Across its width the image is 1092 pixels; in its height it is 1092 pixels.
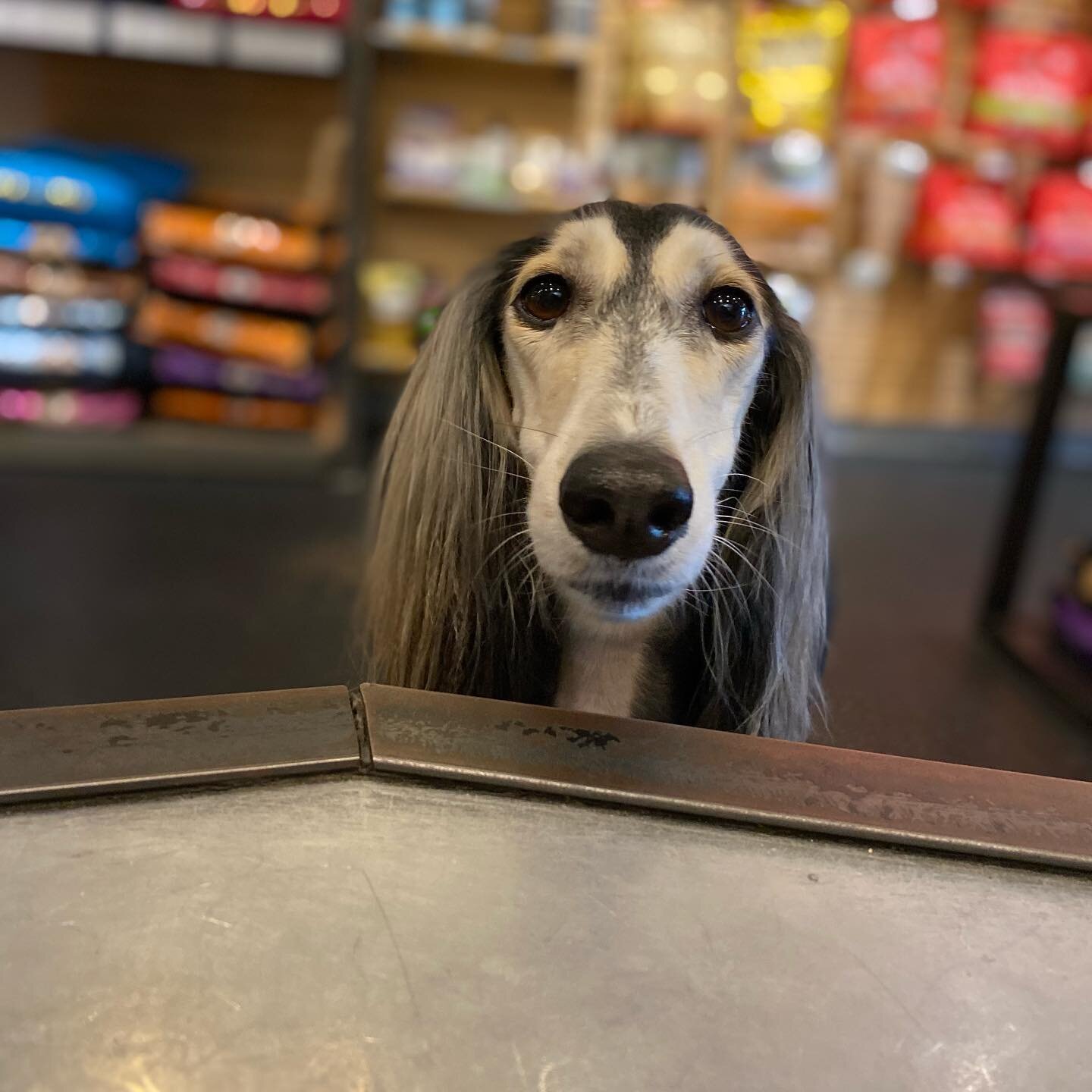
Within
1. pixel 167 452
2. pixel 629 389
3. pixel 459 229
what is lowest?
pixel 167 452

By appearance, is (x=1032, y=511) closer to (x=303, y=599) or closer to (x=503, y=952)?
(x=303, y=599)

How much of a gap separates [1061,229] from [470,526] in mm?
3064

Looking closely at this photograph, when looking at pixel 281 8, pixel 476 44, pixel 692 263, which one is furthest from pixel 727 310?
pixel 476 44

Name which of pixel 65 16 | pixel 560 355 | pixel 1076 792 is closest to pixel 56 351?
pixel 65 16

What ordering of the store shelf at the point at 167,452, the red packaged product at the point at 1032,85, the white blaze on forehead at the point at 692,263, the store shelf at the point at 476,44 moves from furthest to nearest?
the red packaged product at the point at 1032,85
the store shelf at the point at 476,44
the store shelf at the point at 167,452
the white blaze on forehead at the point at 692,263

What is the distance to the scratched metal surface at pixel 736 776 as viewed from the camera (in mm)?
528

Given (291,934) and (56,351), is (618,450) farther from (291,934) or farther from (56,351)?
(56,351)

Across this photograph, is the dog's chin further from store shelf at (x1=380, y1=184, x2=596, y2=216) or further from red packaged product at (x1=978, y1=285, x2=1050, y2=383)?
red packaged product at (x1=978, y1=285, x2=1050, y2=383)

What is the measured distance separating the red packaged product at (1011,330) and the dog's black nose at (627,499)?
121 inches

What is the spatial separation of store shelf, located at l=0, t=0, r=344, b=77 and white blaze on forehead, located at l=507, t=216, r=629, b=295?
200 cm

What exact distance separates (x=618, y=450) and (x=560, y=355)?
159 mm

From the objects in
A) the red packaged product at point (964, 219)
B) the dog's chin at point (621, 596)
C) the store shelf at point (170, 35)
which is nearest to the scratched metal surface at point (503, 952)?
the dog's chin at point (621, 596)

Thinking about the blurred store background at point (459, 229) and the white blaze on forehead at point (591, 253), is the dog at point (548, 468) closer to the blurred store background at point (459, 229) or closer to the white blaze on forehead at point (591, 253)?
the white blaze on forehead at point (591, 253)

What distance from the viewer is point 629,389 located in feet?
1.93
